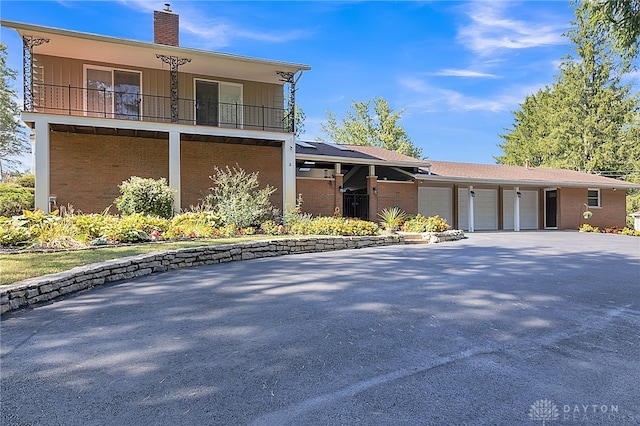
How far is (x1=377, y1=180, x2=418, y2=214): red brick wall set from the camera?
1769 centimetres

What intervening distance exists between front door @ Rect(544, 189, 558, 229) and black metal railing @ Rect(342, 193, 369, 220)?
39.1 ft

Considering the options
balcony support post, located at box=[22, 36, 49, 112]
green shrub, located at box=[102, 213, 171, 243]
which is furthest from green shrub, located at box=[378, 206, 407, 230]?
balcony support post, located at box=[22, 36, 49, 112]

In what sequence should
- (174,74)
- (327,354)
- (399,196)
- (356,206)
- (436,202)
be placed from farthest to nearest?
(436,202)
(399,196)
(356,206)
(174,74)
(327,354)

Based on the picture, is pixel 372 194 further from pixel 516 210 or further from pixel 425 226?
pixel 516 210

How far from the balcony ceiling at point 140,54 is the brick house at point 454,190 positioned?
3.69 m

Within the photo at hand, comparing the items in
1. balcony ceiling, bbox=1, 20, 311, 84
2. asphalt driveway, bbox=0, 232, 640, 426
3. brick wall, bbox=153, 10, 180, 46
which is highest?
brick wall, bbox=153, 10, 180, 46

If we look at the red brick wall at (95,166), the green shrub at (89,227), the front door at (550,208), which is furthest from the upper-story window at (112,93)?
the front door at (550,208)

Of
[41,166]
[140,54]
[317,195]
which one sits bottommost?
[317,195]

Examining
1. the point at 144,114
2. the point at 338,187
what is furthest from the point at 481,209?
the point at 144,114

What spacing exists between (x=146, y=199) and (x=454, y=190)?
14.9 metres

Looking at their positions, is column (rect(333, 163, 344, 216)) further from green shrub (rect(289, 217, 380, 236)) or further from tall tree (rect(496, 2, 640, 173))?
tall tree (rect(496, 2, 640, 173))

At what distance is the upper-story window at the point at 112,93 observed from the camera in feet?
45.2

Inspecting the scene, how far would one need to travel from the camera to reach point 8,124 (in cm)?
2606

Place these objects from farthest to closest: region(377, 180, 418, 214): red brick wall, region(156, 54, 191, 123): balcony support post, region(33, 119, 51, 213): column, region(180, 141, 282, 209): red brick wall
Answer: region(377, 180, 418, 214): red brick wall, region(180, 141, 282, 209): red brick wall, region(156, 54, 191, 123): balcony support post, region(33, 119, 51, 213): column
